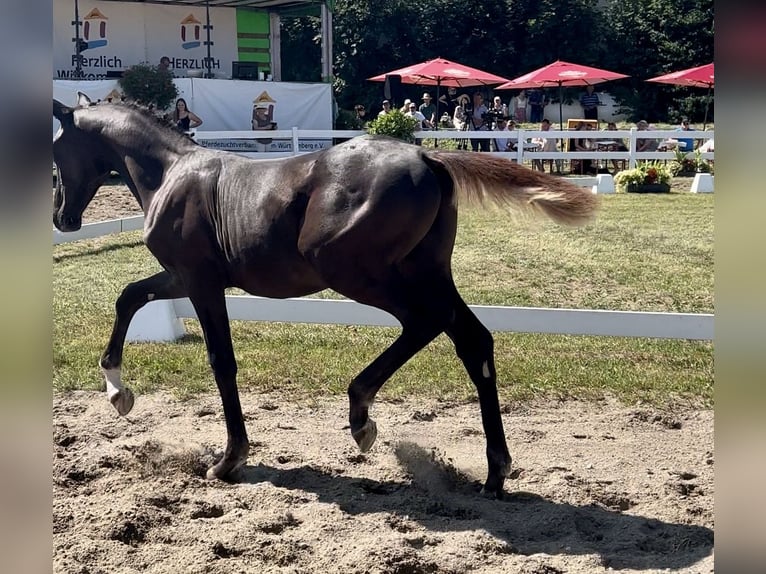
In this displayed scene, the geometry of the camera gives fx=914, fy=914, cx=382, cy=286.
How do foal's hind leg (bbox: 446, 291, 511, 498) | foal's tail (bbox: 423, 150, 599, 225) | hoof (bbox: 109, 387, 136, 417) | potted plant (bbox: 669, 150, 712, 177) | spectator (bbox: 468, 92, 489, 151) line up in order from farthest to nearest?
1. spectator (bbox: 468, 92, 489, 151)
2. potted plant (bbox: 669, 150, 712, 177)
3. hoof (bbox: 109, 387, 136, 417)
4. foal's hind leg (bbox: 446, 291, 511, 498)
5. foal's tail (bbox: 423, 150, 599, 225)

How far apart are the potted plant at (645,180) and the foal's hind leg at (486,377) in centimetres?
1411

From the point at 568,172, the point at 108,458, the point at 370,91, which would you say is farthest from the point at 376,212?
the point at 370,91

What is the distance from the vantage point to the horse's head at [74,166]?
5273 millimetres

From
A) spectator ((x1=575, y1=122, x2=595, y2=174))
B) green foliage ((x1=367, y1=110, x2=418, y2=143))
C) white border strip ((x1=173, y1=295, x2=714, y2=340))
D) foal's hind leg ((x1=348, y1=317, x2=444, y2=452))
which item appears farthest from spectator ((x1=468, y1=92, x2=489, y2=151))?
foal's hind leg ((x1=348, y1=317, x2=444, y2=452))

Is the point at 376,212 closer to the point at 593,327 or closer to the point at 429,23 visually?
the point at 593,327

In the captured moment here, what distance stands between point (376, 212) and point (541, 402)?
237 centimetres

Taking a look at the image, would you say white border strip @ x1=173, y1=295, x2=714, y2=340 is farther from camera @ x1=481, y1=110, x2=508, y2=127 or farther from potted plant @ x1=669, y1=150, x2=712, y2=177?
camera @ x1=481, y1=110, x2=508, y2=127

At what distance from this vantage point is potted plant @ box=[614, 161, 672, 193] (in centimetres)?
1770

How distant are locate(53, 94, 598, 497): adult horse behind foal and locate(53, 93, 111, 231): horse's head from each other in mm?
23

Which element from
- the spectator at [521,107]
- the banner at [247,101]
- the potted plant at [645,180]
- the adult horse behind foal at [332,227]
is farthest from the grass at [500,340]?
the spectator at [521,107]

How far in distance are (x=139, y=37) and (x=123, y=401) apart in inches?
860

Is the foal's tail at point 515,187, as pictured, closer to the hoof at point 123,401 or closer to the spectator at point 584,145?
the hoof at point 123,401

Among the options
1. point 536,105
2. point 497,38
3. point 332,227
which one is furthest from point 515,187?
point 497,38
